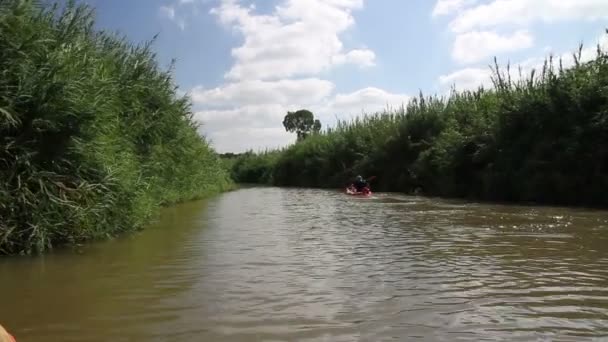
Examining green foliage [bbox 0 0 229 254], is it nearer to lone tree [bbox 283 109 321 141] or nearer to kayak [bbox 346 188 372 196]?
kayak [bbox 346 188 372 196]

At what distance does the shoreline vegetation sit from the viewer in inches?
699

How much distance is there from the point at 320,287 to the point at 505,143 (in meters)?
16.4

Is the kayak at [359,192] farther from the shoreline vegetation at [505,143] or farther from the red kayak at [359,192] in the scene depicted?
the shoreline vegetation at [505,143]

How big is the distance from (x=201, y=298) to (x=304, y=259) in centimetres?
251

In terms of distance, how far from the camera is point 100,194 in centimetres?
963

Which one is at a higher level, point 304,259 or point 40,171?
point 40,171

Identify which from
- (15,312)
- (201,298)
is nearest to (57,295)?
(15,312)

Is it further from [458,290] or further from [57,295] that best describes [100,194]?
[458,290]

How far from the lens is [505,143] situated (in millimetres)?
21031

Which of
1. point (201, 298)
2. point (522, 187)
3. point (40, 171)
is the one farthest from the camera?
point (522, 187)

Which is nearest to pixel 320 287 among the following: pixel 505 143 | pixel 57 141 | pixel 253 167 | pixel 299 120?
pixel 57 141

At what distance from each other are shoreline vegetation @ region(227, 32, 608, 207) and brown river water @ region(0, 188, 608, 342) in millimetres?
7325

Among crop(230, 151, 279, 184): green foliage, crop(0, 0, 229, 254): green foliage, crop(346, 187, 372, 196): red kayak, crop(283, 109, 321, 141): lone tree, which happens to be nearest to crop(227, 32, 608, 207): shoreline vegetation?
crop(346, 187, 372, 196): red kayak

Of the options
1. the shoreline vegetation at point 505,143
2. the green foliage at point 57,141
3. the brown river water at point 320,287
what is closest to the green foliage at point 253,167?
the shoreline vegetation at point 505,143
